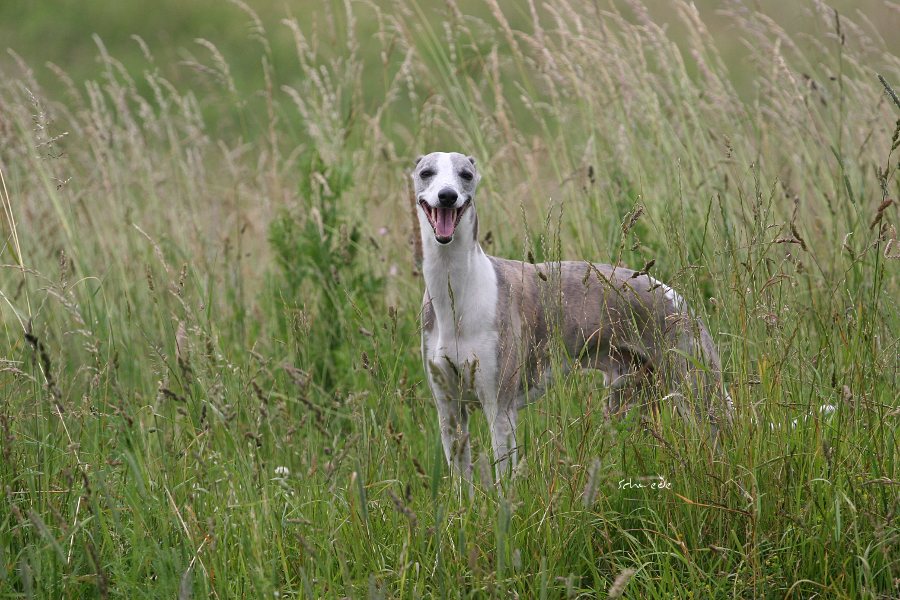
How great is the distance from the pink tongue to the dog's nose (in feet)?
0.22

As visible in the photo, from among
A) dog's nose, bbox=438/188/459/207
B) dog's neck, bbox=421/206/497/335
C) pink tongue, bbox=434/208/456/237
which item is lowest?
dog's neck, bbox=421/206/497/335

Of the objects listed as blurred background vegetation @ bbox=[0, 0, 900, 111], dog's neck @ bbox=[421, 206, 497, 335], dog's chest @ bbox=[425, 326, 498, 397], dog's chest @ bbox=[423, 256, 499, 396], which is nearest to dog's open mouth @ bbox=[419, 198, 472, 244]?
dog's neck @ bbox=[421, 206, 497, 335]

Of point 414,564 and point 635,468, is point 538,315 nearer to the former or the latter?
point 635,468

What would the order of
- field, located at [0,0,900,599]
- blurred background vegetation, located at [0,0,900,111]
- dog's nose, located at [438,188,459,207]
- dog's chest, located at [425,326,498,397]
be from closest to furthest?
field, located at [0,0,900,599] < dog's nose, located at [438,188,459,207] < dog's chest, located at [425,326,498,397] < blurred background vegetation, located at [0,0,900,111]

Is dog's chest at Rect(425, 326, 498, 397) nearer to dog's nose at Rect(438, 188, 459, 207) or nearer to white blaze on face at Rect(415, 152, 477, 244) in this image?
white blaze on face at Rect(415, 152, 477, 244)

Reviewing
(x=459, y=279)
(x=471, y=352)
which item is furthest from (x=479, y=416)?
(x=459, y=279)

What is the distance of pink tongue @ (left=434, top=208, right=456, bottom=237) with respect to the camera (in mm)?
3875

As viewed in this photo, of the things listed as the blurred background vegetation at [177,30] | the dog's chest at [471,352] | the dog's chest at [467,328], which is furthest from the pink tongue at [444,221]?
the blurred background vegetation at [177,30]

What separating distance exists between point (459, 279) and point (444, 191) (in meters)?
0.43

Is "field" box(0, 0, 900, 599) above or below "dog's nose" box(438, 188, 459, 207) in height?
below

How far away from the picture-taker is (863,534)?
2.64 m

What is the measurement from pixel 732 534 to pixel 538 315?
181cm

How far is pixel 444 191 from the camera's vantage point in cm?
381

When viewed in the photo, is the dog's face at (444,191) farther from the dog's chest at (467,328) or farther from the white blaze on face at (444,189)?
the dog's chest at (467,328)
